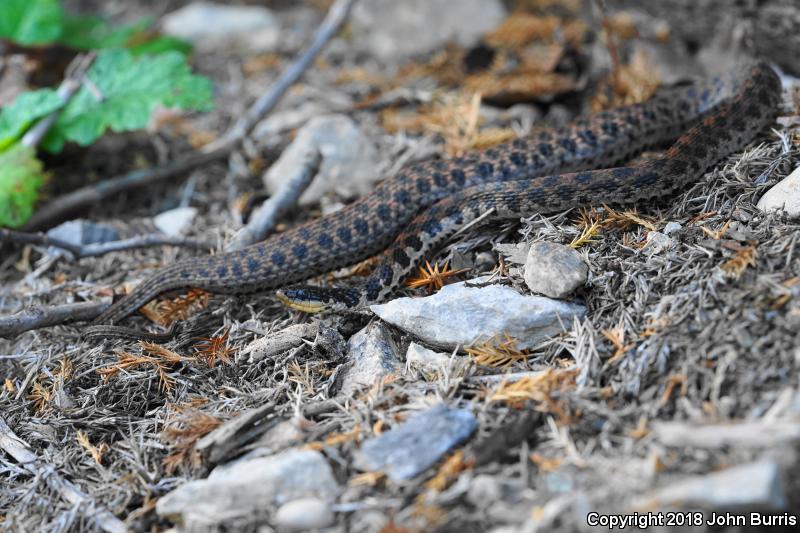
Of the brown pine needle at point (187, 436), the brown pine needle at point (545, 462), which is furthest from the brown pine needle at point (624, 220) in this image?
the brown pine needle at point (187, 436)

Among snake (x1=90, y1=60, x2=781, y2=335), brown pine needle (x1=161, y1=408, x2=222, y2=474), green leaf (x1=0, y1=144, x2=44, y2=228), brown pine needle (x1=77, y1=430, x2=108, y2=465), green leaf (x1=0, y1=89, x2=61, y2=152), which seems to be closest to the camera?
brown pine needle (x1=161, y1=408, x2=222, y2=474)

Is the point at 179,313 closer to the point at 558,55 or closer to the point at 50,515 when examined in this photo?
the point at 50,515

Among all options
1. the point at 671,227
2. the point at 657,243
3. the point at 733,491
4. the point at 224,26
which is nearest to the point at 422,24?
the point at 224,26

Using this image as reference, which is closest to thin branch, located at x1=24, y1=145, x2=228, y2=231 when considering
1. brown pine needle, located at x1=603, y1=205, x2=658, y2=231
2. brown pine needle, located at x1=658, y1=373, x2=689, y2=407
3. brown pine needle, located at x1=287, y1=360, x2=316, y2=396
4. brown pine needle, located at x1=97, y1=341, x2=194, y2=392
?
brown pine needle, located at x1=97, y1=341, x2=194, y2=392

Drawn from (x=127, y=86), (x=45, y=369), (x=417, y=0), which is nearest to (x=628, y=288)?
(x=45, y=369)

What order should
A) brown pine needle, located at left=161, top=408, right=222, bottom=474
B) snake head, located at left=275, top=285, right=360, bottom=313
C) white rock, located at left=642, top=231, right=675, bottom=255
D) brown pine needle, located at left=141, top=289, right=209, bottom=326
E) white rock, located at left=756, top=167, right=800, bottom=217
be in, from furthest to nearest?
1. brown pine needle, located at left=141, top=289, right=209, bottom=326
2. snake head, located at left=275, top=285, right=360, bottom=313
3. white rock, located at left=642, top=231, right=675, bottom=255
4. white rock, located at left=756, top=167, right=800, bottom=217
5. brown pine needle, located at left=161, top=408, right=222, bottom=474

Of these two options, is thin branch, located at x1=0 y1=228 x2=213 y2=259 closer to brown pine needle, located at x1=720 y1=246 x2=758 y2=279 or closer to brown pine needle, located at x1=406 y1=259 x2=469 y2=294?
brown pine needle, located at x1=406 y1=259 x2=469 y2=294

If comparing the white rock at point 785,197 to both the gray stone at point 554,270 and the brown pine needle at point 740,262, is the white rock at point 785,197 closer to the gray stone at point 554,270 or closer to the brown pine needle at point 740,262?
the brown pine needle at point 740,262
